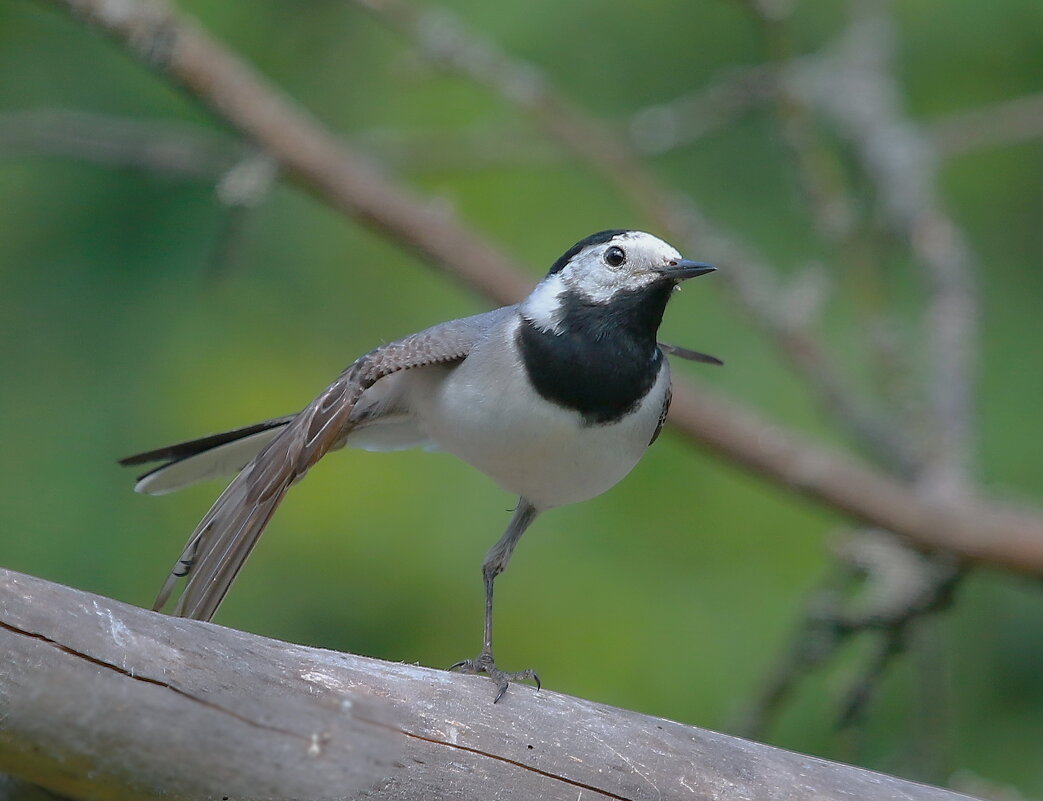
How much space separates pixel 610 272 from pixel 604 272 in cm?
1

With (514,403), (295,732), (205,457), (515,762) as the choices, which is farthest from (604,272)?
(295,732)

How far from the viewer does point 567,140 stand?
429 centimetres

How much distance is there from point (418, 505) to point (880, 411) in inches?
61.4

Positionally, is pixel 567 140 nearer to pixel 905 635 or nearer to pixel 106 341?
pixel 905 635

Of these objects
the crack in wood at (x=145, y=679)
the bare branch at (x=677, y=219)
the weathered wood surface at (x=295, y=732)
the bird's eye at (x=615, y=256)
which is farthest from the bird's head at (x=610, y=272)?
the bare branch at (x=677, y=219)

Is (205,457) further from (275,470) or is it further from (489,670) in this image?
(489,670)

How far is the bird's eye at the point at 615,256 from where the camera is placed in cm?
280

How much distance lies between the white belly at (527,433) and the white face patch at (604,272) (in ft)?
0.35

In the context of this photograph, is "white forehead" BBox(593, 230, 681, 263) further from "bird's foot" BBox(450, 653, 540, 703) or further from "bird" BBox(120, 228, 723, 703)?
"bird's foot" BBox(450, 653, 540, 703)

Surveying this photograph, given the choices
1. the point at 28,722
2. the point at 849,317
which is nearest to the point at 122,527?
the point at 849,317

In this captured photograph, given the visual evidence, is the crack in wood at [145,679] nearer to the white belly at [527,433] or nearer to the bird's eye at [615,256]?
the white belly at [527,433]

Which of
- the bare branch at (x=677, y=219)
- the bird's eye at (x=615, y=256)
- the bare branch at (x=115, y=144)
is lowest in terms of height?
the bare branch at (x=115, y=144)

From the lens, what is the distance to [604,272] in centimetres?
280

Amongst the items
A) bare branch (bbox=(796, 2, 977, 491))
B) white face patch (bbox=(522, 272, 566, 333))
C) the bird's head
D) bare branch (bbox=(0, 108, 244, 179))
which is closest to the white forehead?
the bird's head
